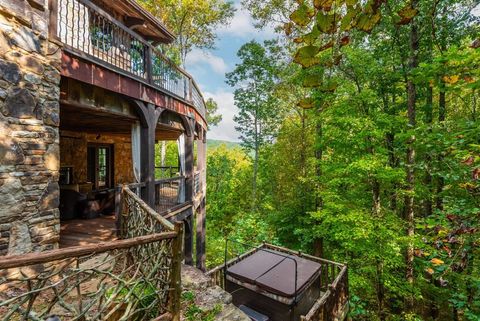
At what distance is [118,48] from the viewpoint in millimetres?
5070

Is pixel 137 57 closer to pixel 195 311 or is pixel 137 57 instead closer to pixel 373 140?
pixel 195 311

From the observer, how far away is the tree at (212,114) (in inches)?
901

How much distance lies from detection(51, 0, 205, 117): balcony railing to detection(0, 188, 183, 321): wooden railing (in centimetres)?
321

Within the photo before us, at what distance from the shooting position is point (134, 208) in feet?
12.7

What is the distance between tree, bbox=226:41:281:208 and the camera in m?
14.3

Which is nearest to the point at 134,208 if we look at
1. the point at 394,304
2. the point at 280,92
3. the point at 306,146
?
the point at 394,304

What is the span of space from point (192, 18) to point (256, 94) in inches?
255

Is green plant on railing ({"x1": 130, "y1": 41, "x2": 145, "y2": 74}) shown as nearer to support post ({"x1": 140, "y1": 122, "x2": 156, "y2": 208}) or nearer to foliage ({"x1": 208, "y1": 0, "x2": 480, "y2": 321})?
support post ({"x1": 140, "y1": 122, "x2": 156, "y2": 208})

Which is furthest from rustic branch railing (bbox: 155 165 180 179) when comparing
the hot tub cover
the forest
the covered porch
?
the hot tub cover

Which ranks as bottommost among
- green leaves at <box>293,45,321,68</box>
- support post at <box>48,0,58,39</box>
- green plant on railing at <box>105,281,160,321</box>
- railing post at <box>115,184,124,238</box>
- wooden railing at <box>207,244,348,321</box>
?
wooden railing at <box>207,244,348,321</box>

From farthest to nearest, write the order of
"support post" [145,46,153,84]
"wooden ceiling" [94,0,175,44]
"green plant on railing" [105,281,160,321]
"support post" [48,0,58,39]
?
"wooden ceiling" [94,0,175,44] → "support post" [145,46,153,84] → "support post" [48,0,58,39] → "green plant on railing" [105,281,160,321]

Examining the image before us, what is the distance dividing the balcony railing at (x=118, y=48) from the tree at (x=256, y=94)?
7.71 m

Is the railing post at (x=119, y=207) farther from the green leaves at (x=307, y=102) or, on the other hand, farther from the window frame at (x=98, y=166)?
the window frame at (x=98, y=166)

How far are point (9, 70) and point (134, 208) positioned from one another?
238 centimetres
